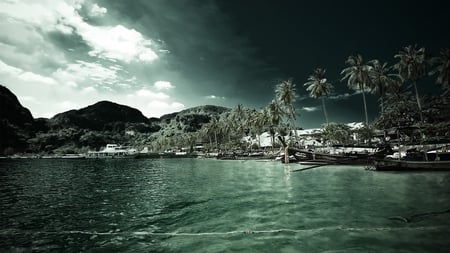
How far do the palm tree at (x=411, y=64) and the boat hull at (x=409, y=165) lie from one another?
3440cm

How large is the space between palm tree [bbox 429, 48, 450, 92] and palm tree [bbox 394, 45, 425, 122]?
895 cm

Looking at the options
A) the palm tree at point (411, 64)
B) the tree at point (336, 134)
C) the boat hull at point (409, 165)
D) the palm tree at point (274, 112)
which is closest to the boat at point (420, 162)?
the boat hull at point (409, 165)

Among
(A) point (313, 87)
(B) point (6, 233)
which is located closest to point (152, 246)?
(B) point (6, 233)

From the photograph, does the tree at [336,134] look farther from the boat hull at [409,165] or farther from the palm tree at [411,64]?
the boat hull at [409,165]

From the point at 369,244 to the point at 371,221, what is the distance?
322cm

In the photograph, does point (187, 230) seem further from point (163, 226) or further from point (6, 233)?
point (6, 233)

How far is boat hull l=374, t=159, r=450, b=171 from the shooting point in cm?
3008

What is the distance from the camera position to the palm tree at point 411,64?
56.9 m

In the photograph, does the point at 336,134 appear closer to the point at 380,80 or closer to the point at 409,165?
the point at 380,80

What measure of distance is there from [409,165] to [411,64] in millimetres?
38773

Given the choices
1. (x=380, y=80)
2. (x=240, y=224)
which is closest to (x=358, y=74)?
(x=380, y=80)

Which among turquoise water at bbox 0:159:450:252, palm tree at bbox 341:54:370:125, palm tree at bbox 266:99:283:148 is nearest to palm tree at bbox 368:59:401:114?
palm tree at bbox 341:54:370:125

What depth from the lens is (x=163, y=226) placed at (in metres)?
11.7

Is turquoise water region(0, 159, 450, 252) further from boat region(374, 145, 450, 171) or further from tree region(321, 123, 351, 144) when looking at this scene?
tree region(321, 123, 351, 144)
